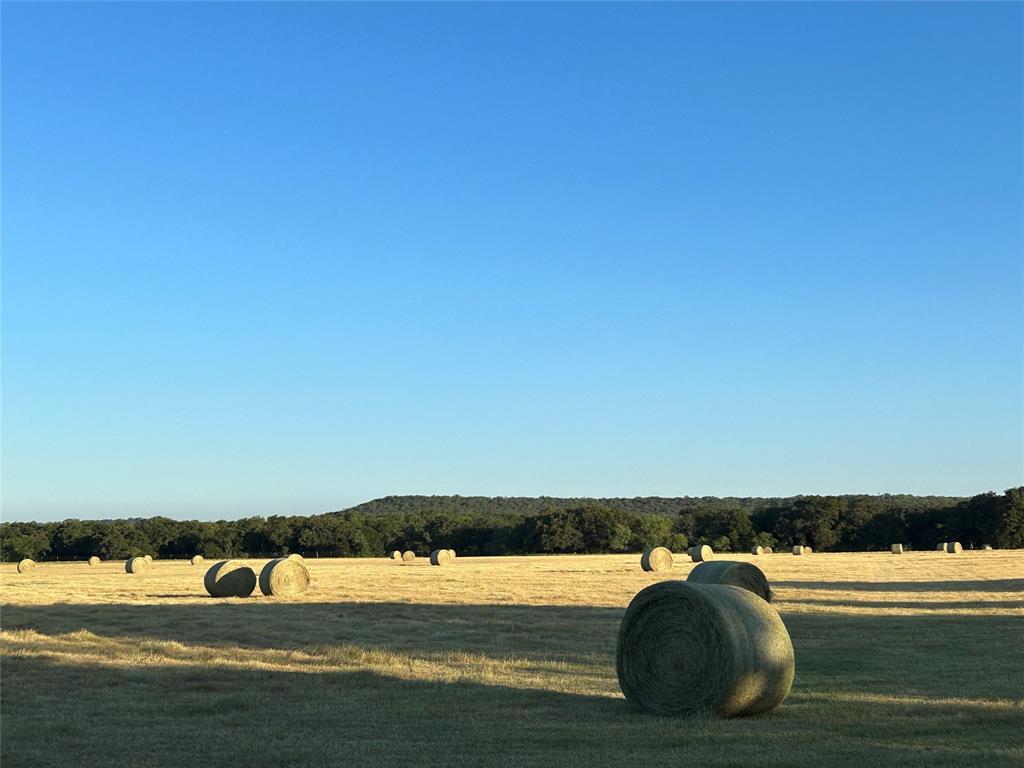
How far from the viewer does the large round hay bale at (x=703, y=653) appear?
1159 centimetres

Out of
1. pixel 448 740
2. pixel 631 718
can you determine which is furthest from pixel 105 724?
pixel 631 718

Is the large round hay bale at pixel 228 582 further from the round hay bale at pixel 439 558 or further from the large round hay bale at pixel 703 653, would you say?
the round hay bale at pixel 439 558

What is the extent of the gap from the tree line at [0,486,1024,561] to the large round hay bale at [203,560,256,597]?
47967 mm

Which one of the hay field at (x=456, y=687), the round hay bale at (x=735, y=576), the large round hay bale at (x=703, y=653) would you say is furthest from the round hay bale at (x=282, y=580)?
the large round hay bale at (x=703, y=653)

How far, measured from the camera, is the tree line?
255 ft

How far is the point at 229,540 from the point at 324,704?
228ft

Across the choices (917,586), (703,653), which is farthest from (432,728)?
(917,586)

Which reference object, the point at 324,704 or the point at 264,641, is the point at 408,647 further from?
the point at 324,704

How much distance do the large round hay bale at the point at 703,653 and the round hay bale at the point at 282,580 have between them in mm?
18401

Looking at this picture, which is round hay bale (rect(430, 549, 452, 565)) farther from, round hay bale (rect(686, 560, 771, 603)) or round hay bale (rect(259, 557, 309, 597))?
round hay bale (rect(686, 560, 771, 603))

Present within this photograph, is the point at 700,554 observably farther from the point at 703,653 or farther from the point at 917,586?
the point at 703,653

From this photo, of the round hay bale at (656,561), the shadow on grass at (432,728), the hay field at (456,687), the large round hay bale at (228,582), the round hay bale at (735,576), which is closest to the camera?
the shadow on grass at (432,728)

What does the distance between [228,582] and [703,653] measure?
823 inches

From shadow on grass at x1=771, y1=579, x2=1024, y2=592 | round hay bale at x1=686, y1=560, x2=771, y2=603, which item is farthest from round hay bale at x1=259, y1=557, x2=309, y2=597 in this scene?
shadow on grass at x1=771, y1=579, x2=1024, y2=592
